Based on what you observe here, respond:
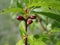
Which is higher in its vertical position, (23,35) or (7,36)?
(23,35)

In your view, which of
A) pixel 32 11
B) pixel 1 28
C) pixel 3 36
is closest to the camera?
pixel 32 11

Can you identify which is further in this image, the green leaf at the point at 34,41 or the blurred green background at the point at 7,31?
the blurred green background at the point at 7,31

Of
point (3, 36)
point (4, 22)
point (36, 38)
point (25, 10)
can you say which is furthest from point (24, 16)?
point (4, 22)

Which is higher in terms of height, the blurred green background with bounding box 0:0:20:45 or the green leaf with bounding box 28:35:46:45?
the green leaf with bounding box 28:35:46:45

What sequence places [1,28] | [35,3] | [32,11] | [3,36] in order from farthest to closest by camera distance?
[1,28] < [3,36] < [32,11] < [35,3]

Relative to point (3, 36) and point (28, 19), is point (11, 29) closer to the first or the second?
point (3, 36)

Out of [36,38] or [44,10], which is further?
[36,38]

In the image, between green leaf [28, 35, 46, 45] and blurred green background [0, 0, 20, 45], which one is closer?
green leaf [28, 35, 46, 45]

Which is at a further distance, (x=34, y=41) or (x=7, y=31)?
(x=7, y=31)

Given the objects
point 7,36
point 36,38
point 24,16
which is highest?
point 24,16

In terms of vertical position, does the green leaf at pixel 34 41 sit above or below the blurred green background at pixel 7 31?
above

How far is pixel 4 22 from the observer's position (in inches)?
285

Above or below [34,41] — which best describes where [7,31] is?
below

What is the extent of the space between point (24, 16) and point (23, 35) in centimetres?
11
